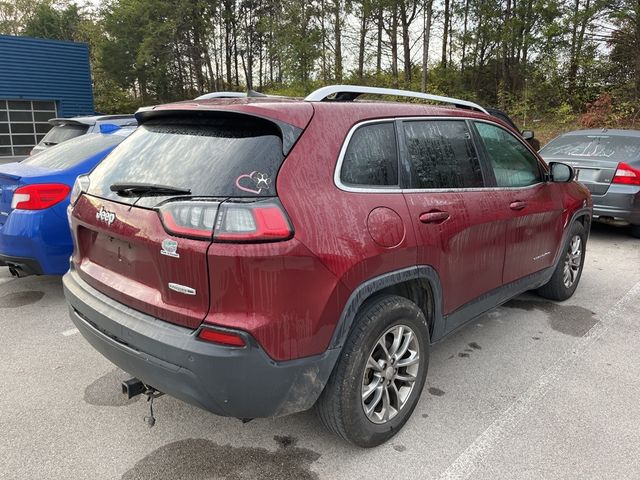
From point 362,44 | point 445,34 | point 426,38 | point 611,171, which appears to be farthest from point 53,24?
point 611,171

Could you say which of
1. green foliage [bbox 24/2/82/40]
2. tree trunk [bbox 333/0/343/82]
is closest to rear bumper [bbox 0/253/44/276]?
tree trunk [bbox 333/0/343/82]

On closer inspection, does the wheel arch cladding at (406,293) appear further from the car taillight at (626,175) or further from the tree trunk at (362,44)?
the tree trunk at (362,44)

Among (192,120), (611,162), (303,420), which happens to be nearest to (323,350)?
(303,420)

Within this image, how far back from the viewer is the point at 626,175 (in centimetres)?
647

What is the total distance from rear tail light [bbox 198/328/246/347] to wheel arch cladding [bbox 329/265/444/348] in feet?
1.44

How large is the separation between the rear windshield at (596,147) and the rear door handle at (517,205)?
4239 millimetres

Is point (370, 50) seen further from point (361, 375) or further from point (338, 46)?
point (361, 375)

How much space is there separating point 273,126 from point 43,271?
3.11m

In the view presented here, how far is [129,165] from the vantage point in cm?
251

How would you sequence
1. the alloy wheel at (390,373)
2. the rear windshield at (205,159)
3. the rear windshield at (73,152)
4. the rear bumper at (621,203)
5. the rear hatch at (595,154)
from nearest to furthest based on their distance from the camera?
1. the rear windshield at (205,159)
2. the alloy wheel at (390,373)
3. the rear windshield at (73,152)
4. the rear bumper at (621,203)
5. the rear hatch at (595,154)

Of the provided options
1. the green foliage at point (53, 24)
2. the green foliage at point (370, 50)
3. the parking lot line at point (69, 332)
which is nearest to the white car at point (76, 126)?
the parking lot line at point (69, 332)

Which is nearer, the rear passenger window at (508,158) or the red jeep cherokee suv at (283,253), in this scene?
the red jeep cherokee suv at (283,253)

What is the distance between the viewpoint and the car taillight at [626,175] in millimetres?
6445

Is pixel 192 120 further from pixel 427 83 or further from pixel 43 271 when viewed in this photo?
pixel 427 83
